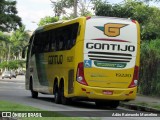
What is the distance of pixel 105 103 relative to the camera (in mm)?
22812

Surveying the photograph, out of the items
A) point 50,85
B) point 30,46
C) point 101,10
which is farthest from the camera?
point 101,10

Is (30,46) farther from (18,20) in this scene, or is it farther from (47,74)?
(18,20)

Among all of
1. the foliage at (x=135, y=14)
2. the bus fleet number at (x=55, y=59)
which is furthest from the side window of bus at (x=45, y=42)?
the foliage at (x=135, y=14)

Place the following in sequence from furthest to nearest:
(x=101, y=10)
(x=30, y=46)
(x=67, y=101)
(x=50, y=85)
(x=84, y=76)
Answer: (x=101, y=10)
(x=30, y=46)
(x=50, y=85)
(x=67, y=101)
(x=84, y=76)

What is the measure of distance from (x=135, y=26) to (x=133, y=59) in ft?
4.47

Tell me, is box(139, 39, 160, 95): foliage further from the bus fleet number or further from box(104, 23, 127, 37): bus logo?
box(104, 23, 127, 37): bus logo

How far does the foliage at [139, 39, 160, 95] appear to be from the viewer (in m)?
29.1

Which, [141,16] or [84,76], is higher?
[141,16]

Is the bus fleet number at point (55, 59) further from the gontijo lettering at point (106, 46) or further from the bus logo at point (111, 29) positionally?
the bus logo at point (111, 29)

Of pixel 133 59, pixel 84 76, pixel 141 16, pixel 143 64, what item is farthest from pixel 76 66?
pixel 141 16

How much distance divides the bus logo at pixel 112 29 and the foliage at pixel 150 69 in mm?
9108

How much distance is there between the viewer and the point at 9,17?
5403 cm

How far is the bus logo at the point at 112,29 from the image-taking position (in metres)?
20.1

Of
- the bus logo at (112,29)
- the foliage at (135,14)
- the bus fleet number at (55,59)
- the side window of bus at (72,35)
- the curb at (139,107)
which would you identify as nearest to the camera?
the bus logo at (112,29)
